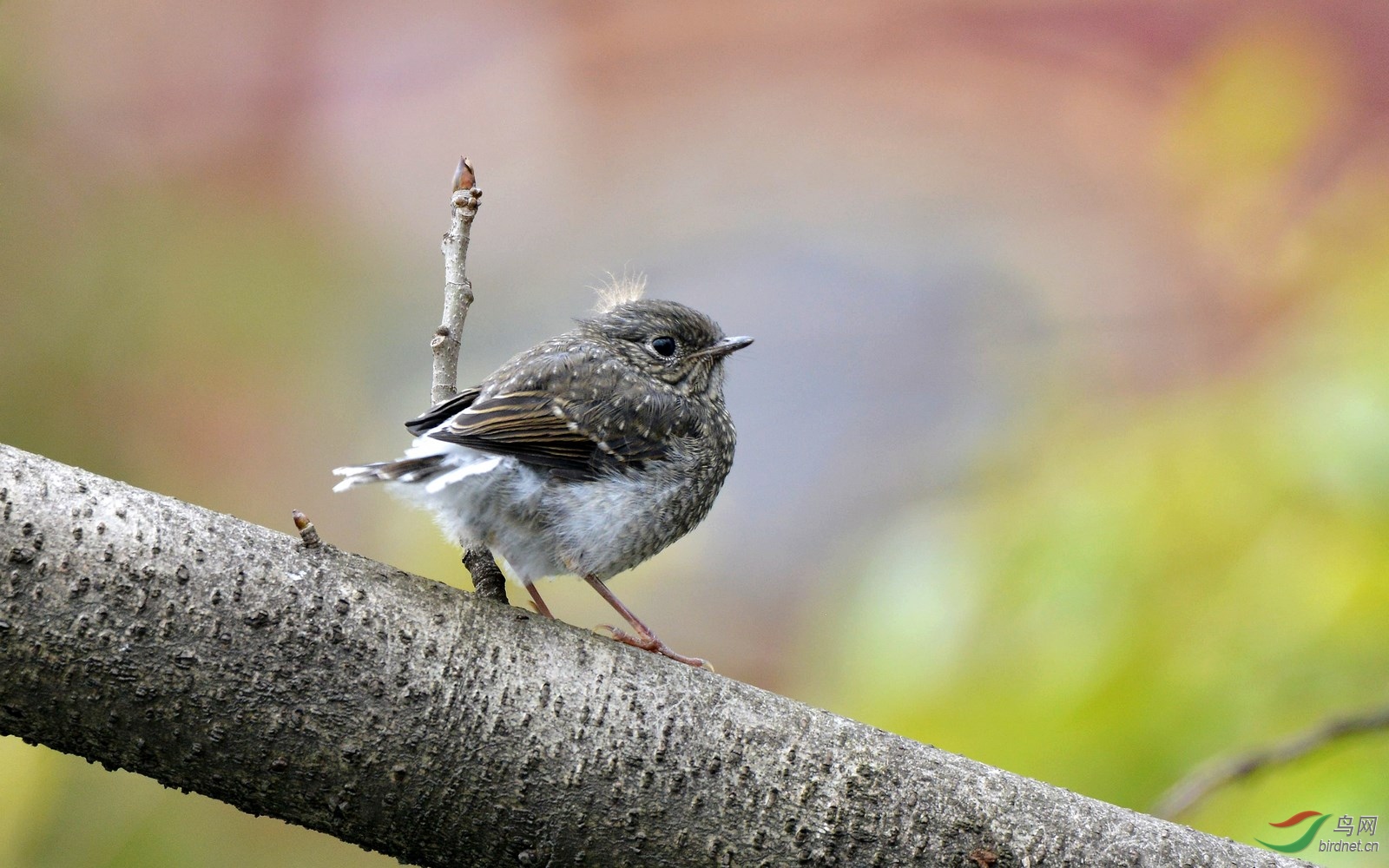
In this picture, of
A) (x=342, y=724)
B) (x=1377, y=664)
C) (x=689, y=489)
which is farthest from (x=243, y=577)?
(x=1377, y=664)

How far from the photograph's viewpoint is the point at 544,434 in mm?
1938

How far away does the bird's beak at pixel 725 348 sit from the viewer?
2.55m

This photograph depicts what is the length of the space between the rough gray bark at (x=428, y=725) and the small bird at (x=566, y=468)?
423 mm

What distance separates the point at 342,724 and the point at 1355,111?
2.89 meters

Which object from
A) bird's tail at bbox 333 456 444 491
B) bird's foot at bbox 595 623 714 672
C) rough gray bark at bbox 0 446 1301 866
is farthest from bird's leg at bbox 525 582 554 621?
rough gray bark at bbox 0 446 1301 866

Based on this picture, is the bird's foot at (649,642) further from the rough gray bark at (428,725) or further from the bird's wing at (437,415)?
the bird's wing at (437,415)

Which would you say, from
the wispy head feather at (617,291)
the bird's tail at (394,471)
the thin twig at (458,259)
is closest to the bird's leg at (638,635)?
the bird's tail at (394,471)

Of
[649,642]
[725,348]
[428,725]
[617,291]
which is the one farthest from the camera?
[617,291]

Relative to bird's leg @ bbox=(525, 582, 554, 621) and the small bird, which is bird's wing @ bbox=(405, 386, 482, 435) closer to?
the small bird

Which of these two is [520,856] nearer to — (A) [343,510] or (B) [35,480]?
(B) [35,480]

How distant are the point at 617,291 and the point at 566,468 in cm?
94

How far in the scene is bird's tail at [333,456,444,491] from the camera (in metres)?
1.73

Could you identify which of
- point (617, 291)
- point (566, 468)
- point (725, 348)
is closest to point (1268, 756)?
point (566, 468)

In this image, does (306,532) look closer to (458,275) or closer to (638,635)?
(458,275)
